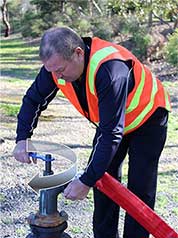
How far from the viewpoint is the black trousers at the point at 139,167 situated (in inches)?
99.7

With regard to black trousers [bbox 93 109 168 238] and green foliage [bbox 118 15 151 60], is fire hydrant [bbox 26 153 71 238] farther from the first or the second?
green foliage [bbox 118 15 151 60]

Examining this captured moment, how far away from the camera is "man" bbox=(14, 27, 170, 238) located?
6.55 feet

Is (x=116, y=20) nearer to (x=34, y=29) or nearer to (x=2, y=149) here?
(x=34, y=29)

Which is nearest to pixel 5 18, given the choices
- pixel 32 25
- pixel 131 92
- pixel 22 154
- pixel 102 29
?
pixel 32 25

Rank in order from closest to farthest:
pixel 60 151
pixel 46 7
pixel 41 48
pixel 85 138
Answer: pixel 60 151 < pixel 41 48 < pixel 85 138 < pixel 46 7

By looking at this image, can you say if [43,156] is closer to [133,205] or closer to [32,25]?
[133,205]

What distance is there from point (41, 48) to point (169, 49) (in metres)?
9.52

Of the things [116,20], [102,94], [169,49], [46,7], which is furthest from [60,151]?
[46,7]

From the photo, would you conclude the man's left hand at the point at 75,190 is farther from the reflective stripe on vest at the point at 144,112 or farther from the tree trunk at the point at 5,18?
the tree trunk at the point at 5,18

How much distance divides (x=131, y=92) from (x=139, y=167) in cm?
46

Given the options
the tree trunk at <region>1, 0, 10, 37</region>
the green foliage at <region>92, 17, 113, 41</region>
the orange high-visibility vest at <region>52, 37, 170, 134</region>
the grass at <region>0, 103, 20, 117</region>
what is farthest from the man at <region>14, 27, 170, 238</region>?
the tree trunk at <region>1, 0, 10, 37</region>

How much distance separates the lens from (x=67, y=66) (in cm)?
203

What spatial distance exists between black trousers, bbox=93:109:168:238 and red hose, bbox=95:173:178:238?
1.98 ft

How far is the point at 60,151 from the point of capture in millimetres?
1814
